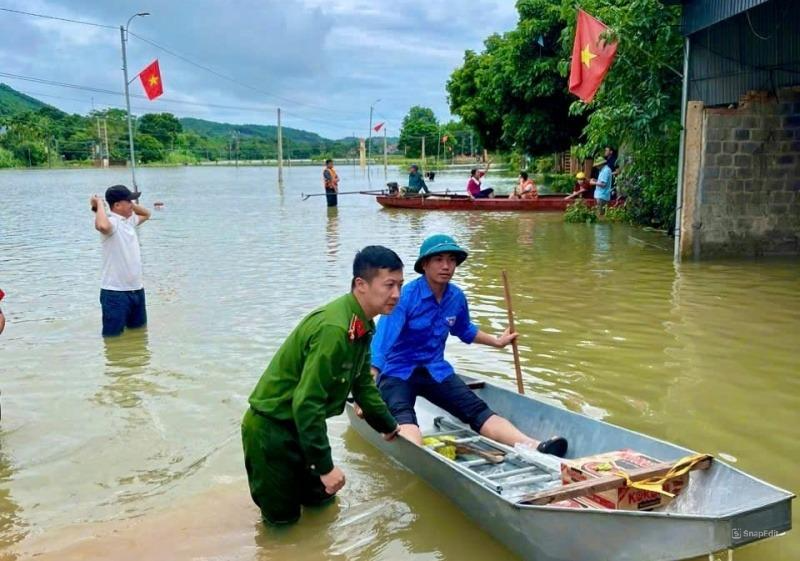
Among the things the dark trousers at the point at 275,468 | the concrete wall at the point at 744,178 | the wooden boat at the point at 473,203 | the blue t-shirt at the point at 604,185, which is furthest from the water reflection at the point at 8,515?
the wooden boat at the point at 473,203

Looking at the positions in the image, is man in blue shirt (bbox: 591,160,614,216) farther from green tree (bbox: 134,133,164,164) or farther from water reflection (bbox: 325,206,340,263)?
green tree (bbox: 134,133,164,164)

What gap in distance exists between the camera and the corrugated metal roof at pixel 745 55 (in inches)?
460

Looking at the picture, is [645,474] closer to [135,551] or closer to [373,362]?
[373,362]

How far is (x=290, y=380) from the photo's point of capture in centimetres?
385

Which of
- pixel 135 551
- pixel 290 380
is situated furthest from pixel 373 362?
pixel 135 551

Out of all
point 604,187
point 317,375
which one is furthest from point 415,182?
point 317,375

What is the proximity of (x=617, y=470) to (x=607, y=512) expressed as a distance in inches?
21.5

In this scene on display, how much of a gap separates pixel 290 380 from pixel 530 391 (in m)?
3.56

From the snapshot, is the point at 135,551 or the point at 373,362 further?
the point at 373,362

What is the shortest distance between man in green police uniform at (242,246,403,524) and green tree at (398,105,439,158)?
9973 centimetres

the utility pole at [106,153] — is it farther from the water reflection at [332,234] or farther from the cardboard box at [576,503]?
the cardboard box at [576,503]

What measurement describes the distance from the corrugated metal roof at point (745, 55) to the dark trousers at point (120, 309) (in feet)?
30.4

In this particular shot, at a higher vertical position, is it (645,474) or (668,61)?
(668,61)

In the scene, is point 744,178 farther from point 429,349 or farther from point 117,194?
point 117,194
